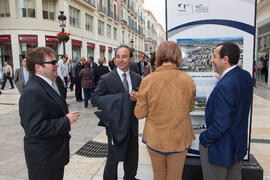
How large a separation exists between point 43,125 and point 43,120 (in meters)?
0.05

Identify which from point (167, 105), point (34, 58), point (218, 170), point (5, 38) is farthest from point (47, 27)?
point (218, 170)

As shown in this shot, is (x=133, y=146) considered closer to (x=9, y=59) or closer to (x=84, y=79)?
(x=84, y=79)

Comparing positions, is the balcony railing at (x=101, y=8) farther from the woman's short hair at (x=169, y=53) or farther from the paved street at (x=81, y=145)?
the woman's short hair at (x=169, y=53)

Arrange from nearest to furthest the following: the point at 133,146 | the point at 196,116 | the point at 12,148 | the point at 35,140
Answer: the point at 35,140 < the point at 133,146 < the point at 196,116 < the point at 12,148

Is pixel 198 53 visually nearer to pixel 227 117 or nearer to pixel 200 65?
pixel 200 65

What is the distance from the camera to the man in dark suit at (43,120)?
5.32ft

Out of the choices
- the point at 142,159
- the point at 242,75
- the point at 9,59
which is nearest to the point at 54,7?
the point at 9,59

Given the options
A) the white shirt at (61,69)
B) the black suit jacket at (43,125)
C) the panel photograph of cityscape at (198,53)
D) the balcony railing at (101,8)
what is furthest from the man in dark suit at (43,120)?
the balcony railing at (101,8)

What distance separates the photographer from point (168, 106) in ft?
5.87

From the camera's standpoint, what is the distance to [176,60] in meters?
1.86

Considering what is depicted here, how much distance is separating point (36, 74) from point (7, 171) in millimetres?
2296

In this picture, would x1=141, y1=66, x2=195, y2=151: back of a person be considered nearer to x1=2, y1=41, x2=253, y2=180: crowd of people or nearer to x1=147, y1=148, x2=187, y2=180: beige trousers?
x1=2, y1=41, x2=253, y2=180: crowd of people

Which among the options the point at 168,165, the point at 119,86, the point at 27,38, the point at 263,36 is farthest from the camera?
the point at 27,38

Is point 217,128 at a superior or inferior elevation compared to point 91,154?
superior
